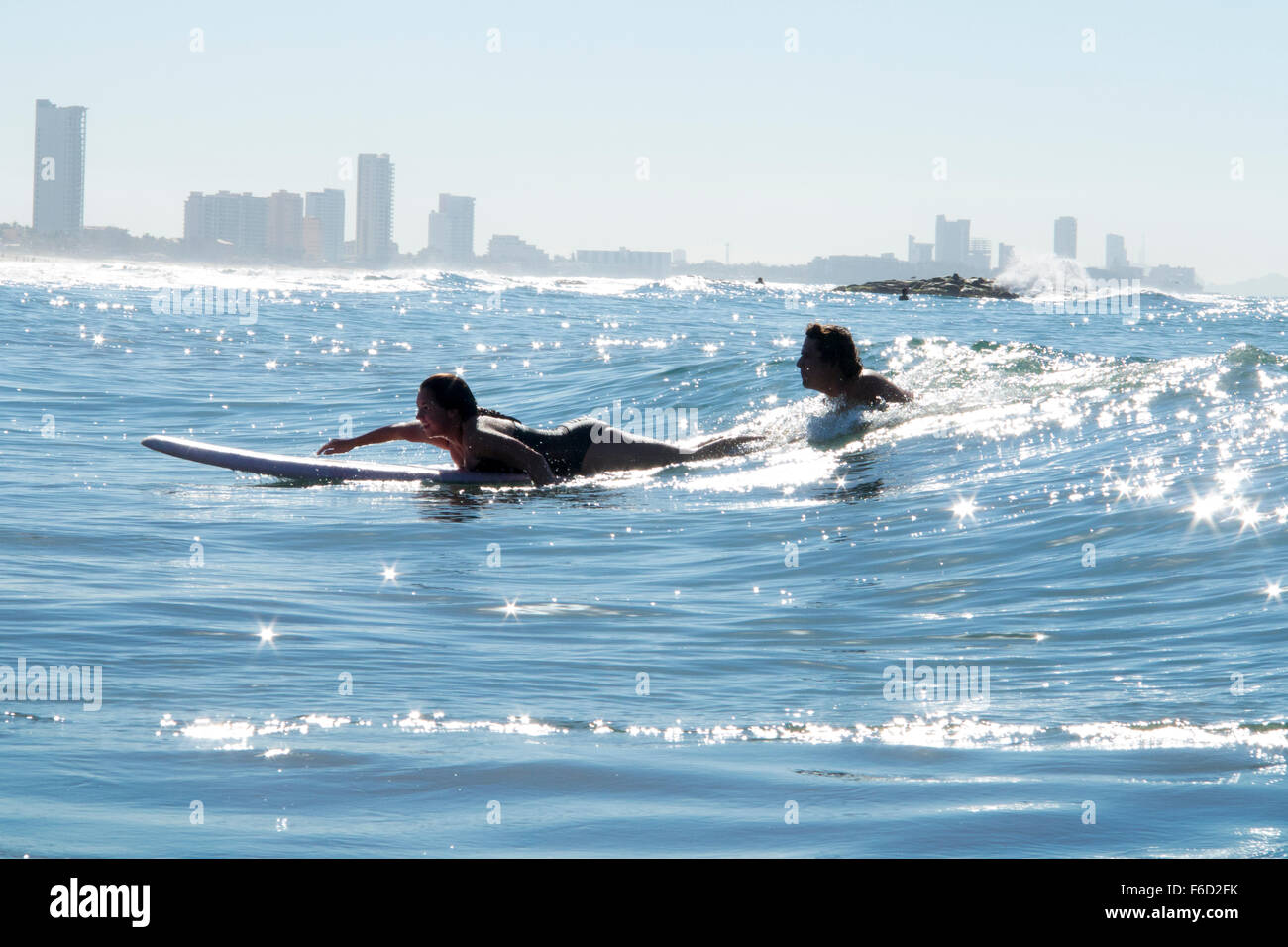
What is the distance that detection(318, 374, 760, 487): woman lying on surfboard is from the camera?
10.4 meters

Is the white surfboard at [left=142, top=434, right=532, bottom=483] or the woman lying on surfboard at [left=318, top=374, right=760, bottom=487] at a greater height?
the woman lying on surfboard at [left=318, top=374, right=760, bottom=487]

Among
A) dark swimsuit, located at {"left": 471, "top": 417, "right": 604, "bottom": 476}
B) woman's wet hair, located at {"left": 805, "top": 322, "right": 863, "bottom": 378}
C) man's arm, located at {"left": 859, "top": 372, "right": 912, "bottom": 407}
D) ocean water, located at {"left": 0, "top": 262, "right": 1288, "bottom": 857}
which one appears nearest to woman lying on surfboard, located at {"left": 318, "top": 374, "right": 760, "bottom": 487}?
dark swimsuit, located at {"left": 471, "top": 417, "right": 604, "bottom": 476}

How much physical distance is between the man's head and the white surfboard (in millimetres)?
3219

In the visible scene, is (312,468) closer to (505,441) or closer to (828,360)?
(505,441)

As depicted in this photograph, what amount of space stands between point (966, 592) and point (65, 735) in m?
4.50

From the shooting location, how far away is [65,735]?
426 cm

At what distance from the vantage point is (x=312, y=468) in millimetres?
10914

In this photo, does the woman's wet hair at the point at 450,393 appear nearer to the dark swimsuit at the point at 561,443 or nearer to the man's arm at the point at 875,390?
the dark swimsuit at the point at 561,443

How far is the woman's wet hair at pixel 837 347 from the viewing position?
1223 centimetres

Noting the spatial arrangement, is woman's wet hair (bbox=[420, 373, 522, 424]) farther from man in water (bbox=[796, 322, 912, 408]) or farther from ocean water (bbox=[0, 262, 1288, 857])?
man in water (bbox=[796, 322, 912, 408])

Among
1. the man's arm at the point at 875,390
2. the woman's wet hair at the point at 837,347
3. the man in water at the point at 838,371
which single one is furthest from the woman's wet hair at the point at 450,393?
the man's arm at the point at 875,390

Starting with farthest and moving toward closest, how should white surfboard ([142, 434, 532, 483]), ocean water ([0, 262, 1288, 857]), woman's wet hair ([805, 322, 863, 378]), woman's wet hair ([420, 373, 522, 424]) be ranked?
woman's wet hair ([805, 322, 863, 378]), white surfboard ([142, 434, 532, 483]), woman's wet hair ([420, 373, 522, 424]), ocean water ([0, 262, 1288, 857])
